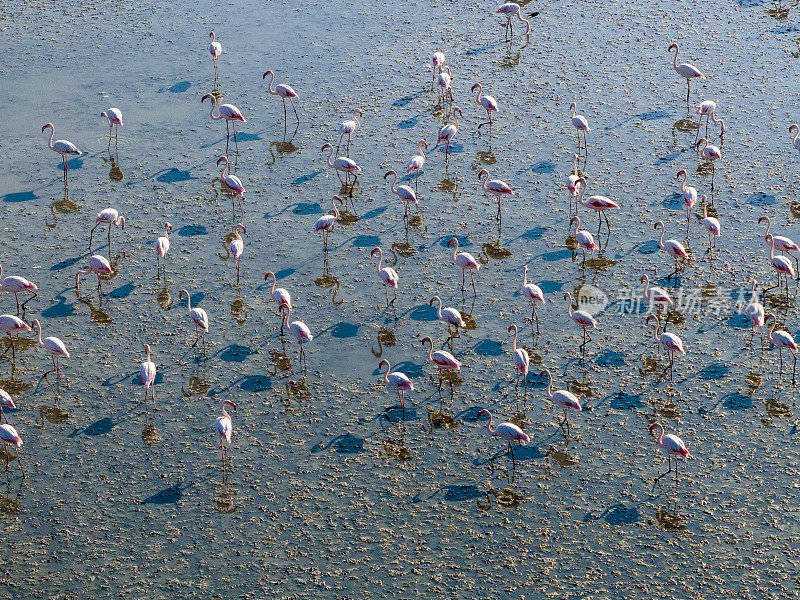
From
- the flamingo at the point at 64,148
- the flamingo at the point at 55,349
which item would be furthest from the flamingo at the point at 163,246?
the flamingo at the point at 64,148

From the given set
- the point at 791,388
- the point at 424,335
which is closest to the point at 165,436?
the point at 424,335

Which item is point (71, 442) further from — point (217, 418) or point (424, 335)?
point (424, 335)

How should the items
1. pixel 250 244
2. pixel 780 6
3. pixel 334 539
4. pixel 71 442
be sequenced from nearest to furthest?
pixel 334 539 < pixel 71 442 < pixel 250 244 < pixel 780 6

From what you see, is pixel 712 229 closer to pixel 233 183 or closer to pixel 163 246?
pixel 233 183

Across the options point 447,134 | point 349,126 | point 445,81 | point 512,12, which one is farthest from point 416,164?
point 512,12

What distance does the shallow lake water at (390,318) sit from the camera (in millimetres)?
8297

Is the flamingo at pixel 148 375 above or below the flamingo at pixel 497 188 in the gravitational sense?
below

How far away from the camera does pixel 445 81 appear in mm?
14461

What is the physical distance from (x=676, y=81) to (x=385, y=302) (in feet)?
22.9

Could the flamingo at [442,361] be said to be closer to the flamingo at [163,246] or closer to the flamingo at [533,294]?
the flamingo at [533,294]

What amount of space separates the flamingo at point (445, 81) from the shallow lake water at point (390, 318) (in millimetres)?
192

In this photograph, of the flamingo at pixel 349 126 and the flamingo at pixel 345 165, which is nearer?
the flamingo at pixel 345 165

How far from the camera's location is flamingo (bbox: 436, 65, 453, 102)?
14.5 meters

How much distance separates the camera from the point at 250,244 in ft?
39.2
